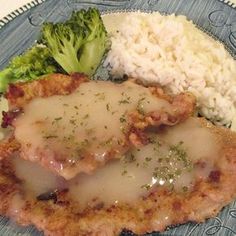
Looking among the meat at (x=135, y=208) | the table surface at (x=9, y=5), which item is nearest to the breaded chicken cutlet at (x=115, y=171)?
the meat at (x=135, y=208)

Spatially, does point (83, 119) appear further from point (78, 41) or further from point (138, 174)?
point (78, 41)

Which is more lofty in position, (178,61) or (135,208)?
(178,61)

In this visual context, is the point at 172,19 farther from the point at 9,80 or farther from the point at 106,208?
the point at 106,208

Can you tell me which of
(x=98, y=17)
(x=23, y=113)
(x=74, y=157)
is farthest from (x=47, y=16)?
(x=74, y=157)

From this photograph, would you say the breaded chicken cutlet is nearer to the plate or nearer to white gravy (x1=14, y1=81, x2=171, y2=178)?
white gravy (x1=14, y1=81, x2=171, y2=178)

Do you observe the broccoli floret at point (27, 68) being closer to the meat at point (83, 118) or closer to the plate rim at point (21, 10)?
the meat at point (83, 118)

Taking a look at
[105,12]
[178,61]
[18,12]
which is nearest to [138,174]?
[178,61]

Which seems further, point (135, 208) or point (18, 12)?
point (18, 12)

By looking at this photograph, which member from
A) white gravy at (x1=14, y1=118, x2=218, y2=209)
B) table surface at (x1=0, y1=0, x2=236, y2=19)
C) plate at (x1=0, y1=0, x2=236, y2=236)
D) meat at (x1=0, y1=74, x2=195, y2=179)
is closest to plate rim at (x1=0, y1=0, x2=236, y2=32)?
plate at (x1=0, y1=0, x2=236, y2=236)
